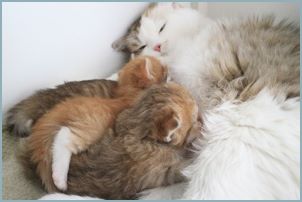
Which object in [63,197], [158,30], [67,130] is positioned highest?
[158,30]

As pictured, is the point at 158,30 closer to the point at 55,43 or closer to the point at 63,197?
the point at 55,43

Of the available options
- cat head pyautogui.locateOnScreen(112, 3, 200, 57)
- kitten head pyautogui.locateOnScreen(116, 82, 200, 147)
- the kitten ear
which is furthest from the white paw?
the kitten ear

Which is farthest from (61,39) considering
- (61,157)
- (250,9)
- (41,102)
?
(250,9)

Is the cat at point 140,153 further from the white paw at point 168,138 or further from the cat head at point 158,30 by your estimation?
the cat head at point 158,30

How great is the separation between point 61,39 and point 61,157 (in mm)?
528

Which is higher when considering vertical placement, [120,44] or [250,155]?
[120,44]

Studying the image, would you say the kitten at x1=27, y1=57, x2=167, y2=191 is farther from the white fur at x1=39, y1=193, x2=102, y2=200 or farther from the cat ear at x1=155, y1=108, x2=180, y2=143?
the cat ear at x1=155, y1=108, x2=180, y2=143

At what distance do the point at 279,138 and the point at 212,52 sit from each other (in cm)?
42

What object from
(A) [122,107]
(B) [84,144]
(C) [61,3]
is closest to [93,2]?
(C) [61,3]

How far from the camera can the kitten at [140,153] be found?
3.88 ft

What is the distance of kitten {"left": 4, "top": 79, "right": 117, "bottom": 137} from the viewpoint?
1.43 metres

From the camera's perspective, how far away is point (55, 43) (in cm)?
155

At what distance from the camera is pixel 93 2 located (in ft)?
5.42

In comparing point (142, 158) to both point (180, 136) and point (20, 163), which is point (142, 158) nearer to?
point (180, 136)
